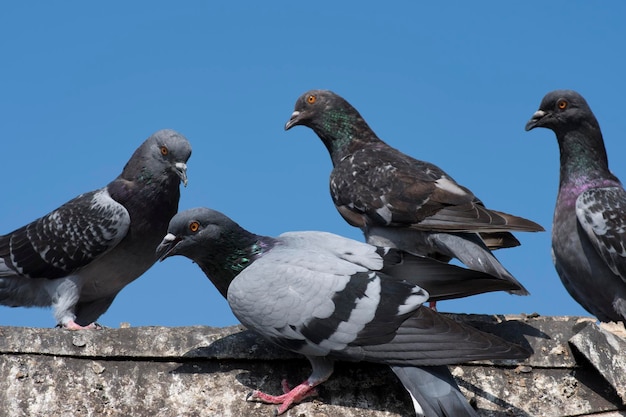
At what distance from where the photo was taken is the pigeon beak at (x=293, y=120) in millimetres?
9672

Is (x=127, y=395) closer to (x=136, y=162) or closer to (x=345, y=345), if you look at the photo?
(x=345, y=345)

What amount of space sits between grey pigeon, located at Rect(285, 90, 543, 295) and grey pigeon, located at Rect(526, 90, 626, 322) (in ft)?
3.40

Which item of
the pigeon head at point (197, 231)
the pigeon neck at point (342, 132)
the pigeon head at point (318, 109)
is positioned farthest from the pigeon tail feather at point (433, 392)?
the pigeon head at point (318, 109)

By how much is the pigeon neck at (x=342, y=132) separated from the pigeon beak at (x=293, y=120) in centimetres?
20

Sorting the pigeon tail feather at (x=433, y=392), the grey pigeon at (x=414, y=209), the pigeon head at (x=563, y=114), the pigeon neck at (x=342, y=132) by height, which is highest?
the pigeon head at (x=563, y=114)

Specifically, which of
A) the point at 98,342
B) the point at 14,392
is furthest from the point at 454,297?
the point at 14,392

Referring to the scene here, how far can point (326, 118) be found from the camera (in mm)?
9594

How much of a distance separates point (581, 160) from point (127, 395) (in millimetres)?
5376

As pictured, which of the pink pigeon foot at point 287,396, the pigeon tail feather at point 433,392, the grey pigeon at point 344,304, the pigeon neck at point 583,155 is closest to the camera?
the pigeon tail feather at point 433,392

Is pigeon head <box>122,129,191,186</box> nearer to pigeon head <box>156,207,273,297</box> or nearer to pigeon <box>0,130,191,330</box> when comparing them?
pigeon <box>0,130,191,330</box>

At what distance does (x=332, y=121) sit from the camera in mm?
9562

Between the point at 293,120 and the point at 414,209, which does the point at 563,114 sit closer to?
the point at 414,209

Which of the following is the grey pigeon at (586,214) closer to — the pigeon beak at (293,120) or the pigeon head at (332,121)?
the pigeon head at (332,121)

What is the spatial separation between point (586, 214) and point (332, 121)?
2.69 metres
